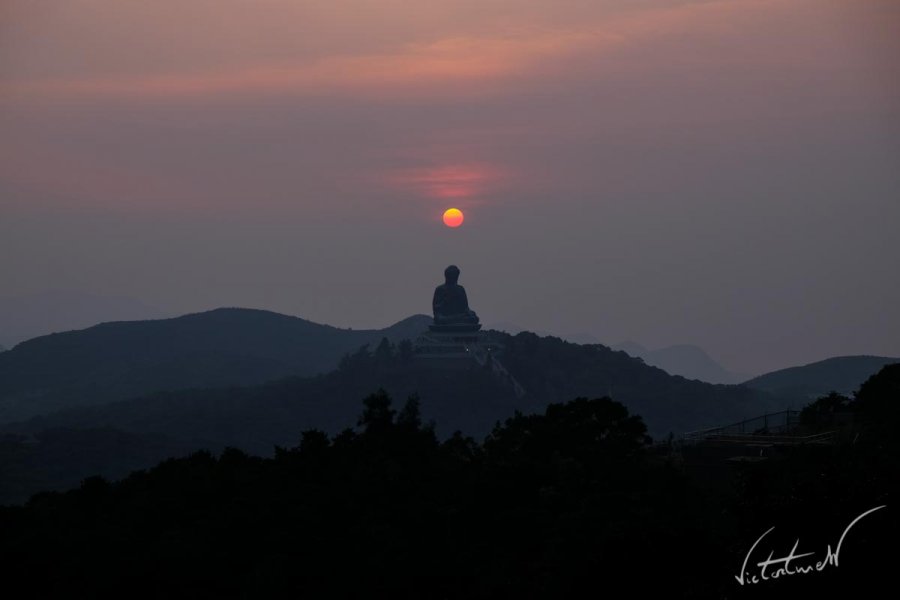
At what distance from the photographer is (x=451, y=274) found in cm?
19775

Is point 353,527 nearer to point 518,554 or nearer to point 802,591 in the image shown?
point 518,554

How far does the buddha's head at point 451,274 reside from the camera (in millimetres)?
197012

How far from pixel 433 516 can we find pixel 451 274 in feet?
430

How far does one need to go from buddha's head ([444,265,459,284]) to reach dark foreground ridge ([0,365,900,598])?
116175 mm

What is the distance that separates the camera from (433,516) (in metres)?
67.1

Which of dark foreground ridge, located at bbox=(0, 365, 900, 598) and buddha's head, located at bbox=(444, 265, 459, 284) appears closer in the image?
dark foreground ridge, located at bbox=(0, 365, 900, 598)

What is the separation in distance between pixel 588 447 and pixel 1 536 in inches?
985

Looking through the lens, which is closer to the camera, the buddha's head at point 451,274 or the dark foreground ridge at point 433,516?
the dark foreground ridge at point 433,516

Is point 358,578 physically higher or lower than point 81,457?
lower

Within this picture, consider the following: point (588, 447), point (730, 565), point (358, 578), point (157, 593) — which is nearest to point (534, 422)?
point (588, 447)

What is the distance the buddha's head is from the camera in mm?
197012

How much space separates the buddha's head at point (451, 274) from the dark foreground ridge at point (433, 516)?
116 m

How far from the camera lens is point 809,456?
212ft

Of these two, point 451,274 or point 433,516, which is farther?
point 451,274
